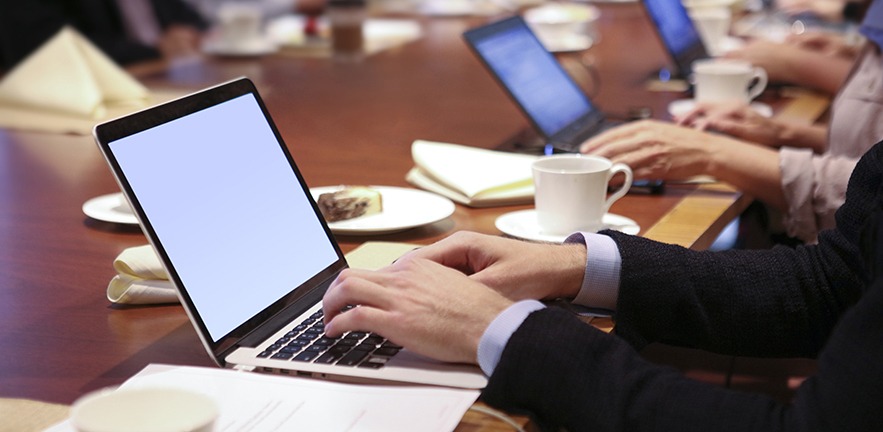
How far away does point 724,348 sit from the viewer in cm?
108

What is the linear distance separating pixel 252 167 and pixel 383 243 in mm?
233

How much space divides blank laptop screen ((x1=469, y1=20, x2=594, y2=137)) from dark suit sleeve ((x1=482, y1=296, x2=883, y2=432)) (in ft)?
2.63

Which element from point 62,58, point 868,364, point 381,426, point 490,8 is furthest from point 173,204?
point 490,8

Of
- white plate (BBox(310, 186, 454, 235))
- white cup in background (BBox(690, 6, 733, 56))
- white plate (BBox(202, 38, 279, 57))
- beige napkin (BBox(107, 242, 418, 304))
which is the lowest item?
white cup in background (BBox(690, 6, 733, 56))

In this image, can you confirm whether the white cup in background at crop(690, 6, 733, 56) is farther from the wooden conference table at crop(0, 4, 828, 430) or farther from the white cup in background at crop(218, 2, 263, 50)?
the white cup in background at crop(218, 2, 263, 50)

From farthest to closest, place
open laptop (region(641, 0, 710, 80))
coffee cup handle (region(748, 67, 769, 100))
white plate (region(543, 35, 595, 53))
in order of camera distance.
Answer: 1. white plate (region(543, 35, 595, 53))
2. open laptop (region(641, 0, 710, 80))
3. coffee cup handle (region(748, 67, 769, 100))

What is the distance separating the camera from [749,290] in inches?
Answer: 42.4

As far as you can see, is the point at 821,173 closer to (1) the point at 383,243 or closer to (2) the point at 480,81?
(1) the point at 383,243

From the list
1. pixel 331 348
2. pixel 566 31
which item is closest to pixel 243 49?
pixel 566 31

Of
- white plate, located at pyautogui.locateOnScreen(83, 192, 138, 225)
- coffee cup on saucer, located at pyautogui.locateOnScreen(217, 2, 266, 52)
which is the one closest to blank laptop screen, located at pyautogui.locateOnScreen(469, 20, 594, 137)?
white plate, located at pyautogui.locateOnScreen(83, 192, 138, 225)

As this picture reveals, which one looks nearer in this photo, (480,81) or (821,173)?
(821,173)

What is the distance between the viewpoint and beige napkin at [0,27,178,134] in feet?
6.26

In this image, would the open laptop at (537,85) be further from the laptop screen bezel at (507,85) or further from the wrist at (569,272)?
the wrist at (569,272)

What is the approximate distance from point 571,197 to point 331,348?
416 mm
